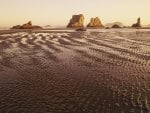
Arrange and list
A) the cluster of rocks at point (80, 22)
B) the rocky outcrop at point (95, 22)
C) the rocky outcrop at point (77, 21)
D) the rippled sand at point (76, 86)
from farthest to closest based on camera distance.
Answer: the rocky outcrop at point (95, 22) < the cluster of rocks at point (80, 22) < the rocky outcrop at point (77, 21) < the rippled sand at point (76, 86)

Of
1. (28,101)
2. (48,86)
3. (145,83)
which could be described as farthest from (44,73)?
(145,83)

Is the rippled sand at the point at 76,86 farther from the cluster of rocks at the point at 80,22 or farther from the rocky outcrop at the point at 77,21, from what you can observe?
the cluster of rocks at the point at 80,22

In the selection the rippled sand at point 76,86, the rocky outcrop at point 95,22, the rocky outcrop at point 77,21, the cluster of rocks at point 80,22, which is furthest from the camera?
the rocky outcrop at point 95,22

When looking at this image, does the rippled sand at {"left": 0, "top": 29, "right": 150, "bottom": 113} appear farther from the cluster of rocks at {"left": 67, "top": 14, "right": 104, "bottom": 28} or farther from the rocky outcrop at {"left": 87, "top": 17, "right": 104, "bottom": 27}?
the rocky outcrop at {"left": 87, "top": 17, "right": 104, "bottom": 27}

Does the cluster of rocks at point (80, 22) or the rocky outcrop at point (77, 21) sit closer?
the rocky outcrop at point (77, 21)

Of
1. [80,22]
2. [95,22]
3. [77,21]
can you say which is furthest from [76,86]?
[95,22]

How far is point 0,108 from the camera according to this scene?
417 inches

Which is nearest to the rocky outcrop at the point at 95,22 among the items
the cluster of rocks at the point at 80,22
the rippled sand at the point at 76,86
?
the cluster of rocks at the point at 80,22

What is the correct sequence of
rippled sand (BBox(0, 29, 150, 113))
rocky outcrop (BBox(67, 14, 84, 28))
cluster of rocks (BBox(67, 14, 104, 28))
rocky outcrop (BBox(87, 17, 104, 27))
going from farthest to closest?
1. rocky outcrop (BBox(87, 17, 104, 27))
2. cluster of rocks (BBox(67, 14, 104, 28))
3. rocky outcrop (BBox(67, 14, 84, 28))
4. rippled sand (BBox(0, 29, 150, 113))

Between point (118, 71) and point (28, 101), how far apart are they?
8.51 meters

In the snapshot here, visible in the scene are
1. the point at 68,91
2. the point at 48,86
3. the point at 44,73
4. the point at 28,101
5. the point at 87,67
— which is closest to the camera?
the point at 28,101

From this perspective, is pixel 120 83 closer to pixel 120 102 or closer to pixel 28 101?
pixel 120 102

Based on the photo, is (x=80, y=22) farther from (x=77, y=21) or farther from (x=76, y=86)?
(x=76, y=86)

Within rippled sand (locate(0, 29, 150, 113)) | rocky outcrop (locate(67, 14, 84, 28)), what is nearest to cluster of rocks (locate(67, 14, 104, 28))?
rocky outcrop (locate(67, 14, 84, 28))
